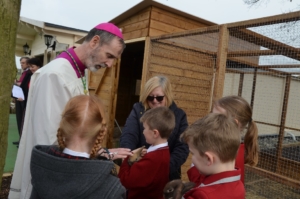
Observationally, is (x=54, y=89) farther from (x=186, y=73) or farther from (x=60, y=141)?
(x=186, y=73)

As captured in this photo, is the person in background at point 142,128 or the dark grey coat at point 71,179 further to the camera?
the person in background at point 142,128

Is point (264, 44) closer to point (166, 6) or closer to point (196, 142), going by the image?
point (166, 6)

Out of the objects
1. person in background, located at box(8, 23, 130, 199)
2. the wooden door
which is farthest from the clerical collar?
the wooden door

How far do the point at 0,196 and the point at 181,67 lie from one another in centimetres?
328

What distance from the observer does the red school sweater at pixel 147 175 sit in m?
1.75

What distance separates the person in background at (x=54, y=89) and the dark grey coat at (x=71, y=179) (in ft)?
1.23

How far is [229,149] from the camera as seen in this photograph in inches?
50.3

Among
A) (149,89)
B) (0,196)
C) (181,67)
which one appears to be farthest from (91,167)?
(181,67)

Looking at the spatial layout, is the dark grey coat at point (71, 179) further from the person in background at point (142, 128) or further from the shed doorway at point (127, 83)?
the shed doorway at point (127, 83)

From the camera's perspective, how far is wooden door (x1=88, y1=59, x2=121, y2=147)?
17.3 feet

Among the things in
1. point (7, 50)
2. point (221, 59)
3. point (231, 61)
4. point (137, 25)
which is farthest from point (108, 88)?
point (7, 50)

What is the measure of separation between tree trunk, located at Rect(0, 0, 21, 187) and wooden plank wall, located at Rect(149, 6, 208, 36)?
3.02 metres

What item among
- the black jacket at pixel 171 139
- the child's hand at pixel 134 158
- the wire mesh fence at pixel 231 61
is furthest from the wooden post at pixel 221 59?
the child's hand at pixel 134 158

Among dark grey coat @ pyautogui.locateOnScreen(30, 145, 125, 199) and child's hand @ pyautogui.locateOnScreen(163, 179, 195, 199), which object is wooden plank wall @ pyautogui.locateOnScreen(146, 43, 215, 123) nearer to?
child's hand @ pyautogui.locateOnScreen(163, 179, 195, 199)
